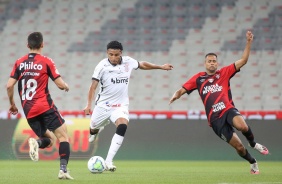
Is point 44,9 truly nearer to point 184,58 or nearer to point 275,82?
point 184,58

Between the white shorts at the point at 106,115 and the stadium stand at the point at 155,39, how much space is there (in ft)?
31.7

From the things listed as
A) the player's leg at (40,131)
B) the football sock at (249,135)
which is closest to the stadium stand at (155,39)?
the football sock at (249,135)

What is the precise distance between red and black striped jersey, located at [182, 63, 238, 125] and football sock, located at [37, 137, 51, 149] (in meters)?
2.97

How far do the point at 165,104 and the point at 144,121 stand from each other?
13.9ft

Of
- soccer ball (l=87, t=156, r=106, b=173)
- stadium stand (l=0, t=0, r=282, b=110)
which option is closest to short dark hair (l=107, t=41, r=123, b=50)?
soccer ball (l=87, t=156, r=106, b=173)


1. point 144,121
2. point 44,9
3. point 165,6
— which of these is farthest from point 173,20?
point 144,121

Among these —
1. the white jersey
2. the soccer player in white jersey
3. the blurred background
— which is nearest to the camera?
the soccer player in white jersey

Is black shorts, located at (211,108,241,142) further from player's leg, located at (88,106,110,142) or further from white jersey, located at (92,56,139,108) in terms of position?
player's leg, located at (88,106,110,142)

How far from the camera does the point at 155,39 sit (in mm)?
24312

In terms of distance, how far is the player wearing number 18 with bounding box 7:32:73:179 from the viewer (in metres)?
9.59

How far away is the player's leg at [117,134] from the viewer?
1166cm

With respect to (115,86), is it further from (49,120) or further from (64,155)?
(64,155)

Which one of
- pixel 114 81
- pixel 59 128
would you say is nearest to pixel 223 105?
pixel 114 81

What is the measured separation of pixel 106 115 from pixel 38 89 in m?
2.82
